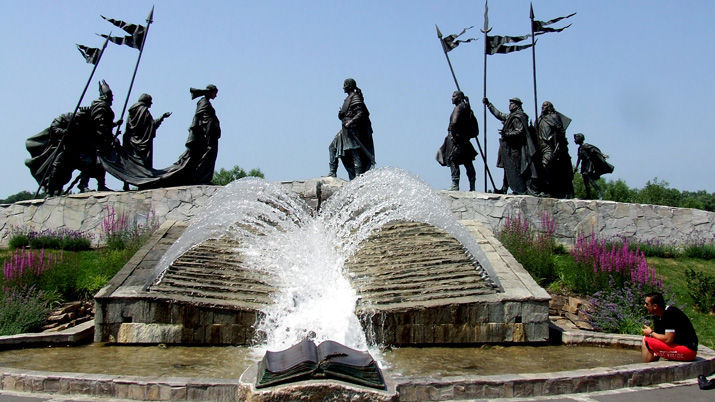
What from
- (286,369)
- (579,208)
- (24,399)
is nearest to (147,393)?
(24,399)

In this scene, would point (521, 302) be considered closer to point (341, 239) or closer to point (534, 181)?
point (341, 239)

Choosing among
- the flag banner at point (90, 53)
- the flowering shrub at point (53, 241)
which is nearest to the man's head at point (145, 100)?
the flag banner at point (90, 53)

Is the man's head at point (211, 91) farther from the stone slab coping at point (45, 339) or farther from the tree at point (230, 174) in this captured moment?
the tree at point (230, 174)

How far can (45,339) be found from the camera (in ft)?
26.5

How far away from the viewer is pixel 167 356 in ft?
25.3

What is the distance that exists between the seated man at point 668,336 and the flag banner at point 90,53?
16.1 meters

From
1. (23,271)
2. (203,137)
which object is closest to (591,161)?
(203,137)

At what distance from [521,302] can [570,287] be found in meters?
2.98

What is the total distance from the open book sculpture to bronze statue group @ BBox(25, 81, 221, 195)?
13938mm

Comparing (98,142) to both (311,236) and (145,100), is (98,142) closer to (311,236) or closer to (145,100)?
(145,100)

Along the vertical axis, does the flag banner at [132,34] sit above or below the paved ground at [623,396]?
above

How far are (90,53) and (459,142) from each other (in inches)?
399

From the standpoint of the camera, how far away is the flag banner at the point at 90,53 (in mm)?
18953

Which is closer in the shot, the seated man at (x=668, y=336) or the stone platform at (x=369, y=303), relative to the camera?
the seated man at (x=668, y=336)
